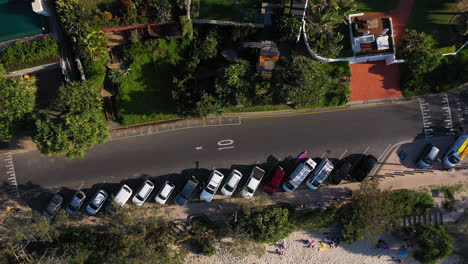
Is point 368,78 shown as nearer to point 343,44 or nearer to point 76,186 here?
point 343,44

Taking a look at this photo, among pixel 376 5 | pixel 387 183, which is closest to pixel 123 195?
pixel 387 183

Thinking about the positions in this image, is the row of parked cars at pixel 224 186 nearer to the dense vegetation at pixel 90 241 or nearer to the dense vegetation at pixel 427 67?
the dense vegetation at pixel 90 241

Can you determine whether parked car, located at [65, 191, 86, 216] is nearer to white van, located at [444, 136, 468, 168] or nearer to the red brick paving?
the red brick paving

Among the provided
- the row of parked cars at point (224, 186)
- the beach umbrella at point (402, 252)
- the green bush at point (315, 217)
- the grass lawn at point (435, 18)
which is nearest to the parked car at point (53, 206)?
the row of parked cars at point (224, 186)

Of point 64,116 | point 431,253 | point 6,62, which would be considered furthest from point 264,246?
point 6,62

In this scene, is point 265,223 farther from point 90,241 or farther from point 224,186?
point 90,241

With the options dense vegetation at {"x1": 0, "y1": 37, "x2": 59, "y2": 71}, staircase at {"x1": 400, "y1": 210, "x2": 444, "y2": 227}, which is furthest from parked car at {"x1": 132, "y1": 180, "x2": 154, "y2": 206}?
staircase at {"x1": 400, "y1": 210, "x2": 444, "y2": 227}

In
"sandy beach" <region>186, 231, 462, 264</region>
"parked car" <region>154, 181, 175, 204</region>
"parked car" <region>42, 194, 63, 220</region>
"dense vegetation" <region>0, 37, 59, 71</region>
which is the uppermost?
"dense vegetation" <region>0, 37, 59, 71</region>
